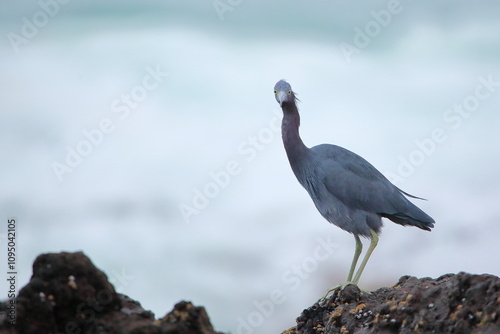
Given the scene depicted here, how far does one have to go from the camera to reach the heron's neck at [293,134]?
11.4 metres

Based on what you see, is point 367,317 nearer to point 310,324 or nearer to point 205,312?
point 310,324

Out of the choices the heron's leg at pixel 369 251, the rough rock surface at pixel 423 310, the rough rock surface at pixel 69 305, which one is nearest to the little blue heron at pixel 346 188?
the heron's leg at pixel 369 251

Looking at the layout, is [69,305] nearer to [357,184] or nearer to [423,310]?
[423,310]

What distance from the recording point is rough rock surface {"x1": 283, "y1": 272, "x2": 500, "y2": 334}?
6.86m

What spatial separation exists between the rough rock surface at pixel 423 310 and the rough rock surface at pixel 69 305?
2.60 m

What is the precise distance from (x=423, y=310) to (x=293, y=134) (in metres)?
4.65

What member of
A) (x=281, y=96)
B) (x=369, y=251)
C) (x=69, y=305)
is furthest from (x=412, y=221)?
(x=69, y=305)

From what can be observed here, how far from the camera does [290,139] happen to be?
11.4 m

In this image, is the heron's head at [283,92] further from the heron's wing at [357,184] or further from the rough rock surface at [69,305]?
the rough rock surface at [69,305]

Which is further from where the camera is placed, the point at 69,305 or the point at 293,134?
the point at 293,134

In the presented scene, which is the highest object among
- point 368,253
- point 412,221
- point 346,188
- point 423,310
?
point 346,188

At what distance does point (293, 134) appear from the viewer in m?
11.4

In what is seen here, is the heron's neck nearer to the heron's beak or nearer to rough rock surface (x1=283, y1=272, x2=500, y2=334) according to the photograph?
the heron's beak

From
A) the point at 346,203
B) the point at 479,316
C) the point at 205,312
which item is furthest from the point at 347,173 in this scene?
the point at 205,312
